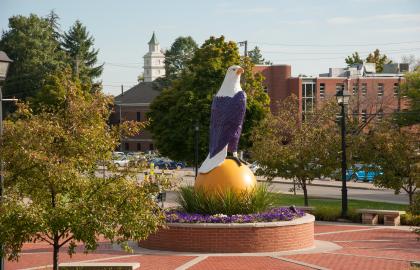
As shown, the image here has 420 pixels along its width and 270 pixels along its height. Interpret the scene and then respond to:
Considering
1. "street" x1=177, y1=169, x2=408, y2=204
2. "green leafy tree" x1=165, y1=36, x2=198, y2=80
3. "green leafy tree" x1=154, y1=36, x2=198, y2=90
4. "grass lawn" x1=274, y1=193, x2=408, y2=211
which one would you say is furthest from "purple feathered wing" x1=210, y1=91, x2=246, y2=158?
"green leafy tree" x1=165, y1=36, x2=198, y2=80

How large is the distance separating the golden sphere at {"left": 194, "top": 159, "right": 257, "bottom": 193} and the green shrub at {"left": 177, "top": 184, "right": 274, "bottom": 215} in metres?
0.13

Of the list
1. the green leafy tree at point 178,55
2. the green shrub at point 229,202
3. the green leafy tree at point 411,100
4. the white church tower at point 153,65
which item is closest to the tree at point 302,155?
the green shrub at point 229,202

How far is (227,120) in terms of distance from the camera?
2334 cm

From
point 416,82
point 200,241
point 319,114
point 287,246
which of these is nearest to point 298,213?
point 287,246

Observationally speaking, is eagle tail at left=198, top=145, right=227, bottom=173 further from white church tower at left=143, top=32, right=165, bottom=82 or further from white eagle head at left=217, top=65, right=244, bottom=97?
white church tower at left=143, top=32, right=165, bottom=82

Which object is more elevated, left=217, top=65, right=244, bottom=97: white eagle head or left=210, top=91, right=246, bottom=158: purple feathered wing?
left=217, top=65, right=244, bottom=97: white eagle head

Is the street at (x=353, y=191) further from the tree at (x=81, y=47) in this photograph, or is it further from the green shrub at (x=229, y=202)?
the tree at (x=81, y=47)

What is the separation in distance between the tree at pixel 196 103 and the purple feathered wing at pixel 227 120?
24.0m

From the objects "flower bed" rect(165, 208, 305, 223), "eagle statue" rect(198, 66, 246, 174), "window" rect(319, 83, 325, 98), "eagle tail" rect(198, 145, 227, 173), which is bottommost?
"flower bed" rect(165, 208, 305, 223)

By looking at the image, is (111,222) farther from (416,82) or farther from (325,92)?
(325,92)

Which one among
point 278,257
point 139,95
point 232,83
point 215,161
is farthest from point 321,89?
point 278,257

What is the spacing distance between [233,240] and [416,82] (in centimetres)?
4698

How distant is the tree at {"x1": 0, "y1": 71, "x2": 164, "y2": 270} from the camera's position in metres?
13.7

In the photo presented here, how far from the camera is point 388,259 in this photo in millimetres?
19734
